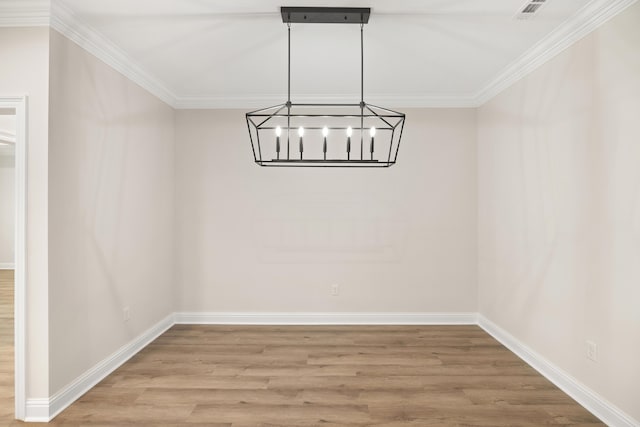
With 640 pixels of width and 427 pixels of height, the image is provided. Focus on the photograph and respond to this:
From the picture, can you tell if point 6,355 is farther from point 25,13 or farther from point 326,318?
point 326,318

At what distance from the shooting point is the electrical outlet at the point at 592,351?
2.63 m

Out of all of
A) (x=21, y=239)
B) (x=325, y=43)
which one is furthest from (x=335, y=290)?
(x=21, y=239)

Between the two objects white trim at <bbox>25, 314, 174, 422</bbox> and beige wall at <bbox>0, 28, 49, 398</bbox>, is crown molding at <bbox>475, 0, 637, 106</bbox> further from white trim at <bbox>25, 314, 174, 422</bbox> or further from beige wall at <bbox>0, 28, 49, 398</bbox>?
white trim at <bbox>25, 314, 174, 422</bbox>

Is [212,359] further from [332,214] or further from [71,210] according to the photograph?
[332,214]

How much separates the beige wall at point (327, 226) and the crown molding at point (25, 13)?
2.21m

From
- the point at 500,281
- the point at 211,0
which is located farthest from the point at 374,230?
the point at 211,0

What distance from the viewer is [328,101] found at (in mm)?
4582

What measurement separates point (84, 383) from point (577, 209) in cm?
381

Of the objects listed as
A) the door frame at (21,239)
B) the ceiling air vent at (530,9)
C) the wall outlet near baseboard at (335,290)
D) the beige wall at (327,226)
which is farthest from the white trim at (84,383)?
the ceiling air vent at (530,9)

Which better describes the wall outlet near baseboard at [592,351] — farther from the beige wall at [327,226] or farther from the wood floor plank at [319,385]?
the beige wall at [327,226]

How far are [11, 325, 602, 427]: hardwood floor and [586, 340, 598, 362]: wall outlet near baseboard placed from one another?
0.36 meters

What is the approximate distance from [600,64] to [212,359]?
12.4ft

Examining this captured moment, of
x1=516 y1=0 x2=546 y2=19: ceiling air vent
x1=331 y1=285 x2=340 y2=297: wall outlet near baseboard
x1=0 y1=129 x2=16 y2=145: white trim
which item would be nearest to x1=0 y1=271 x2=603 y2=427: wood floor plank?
x1=331 y1=285 x2=340 y2=297: wall outlet near baseboard

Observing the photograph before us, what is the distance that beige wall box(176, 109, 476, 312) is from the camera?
4.67 metres
